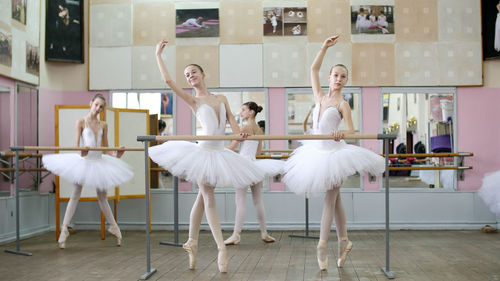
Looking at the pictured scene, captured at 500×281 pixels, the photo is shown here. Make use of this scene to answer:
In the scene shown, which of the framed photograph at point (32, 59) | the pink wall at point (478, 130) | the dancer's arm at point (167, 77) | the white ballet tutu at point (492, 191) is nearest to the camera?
the dancer's arm at point (167, 77)

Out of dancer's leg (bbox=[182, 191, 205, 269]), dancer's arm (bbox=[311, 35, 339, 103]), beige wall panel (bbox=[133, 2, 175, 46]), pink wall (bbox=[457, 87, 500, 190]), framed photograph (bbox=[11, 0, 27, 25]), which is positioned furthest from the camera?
beige wall panel (bbox=[133, 2, 175, 46])

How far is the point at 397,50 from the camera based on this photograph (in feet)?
24.9

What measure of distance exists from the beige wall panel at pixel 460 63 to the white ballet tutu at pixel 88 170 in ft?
15.0

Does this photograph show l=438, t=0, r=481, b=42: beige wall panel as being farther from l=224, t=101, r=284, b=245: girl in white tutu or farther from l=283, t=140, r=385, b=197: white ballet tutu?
l=283, t=140, r=385, b=197: white ballet tutu

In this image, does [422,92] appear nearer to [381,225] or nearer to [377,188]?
[377,188]

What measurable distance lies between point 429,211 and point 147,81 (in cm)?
435

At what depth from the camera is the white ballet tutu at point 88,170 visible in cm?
578

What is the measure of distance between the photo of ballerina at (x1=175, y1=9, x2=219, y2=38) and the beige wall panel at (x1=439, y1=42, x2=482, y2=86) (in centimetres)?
319

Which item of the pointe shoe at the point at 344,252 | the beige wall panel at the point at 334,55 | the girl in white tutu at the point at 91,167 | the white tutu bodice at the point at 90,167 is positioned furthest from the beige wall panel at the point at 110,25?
the pointe shoe at the point at 344,252

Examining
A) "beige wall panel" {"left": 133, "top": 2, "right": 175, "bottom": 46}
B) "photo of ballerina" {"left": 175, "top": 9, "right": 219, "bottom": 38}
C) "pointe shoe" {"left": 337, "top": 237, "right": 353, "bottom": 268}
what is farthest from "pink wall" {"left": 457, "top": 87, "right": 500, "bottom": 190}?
"beige wall panel" {"left": 133, "top": 2, "right": 175, "bottom": 46}

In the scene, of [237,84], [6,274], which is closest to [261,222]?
[237,84]

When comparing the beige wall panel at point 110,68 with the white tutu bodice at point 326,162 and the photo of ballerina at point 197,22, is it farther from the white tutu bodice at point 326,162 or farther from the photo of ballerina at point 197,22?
the white tutu bodice at point 326,162

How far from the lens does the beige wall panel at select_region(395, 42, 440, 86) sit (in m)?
7.56

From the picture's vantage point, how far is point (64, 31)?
7.57 m
